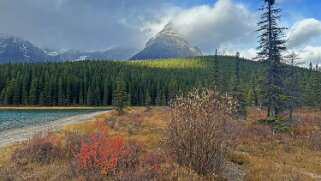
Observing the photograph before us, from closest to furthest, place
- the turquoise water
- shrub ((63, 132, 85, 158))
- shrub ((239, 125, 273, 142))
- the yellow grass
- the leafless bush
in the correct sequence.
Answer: the leafless bush < the yellow grass < shrub ((63, 132, 85, 158)) < shrub ((239, 125, 273, 142)) < the turquoise water

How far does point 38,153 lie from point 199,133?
24.0 feet

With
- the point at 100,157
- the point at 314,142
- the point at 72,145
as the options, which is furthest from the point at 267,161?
the point at 72,145

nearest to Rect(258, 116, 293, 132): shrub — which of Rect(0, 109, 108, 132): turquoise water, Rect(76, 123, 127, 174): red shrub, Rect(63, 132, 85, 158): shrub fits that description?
Rect(63, 132, 85, 158): shrub

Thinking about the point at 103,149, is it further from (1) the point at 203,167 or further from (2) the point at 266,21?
(2) the point at 266,21

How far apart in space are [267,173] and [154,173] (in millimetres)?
4359

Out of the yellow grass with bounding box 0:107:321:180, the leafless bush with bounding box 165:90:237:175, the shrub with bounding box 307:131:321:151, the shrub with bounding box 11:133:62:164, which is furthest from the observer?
the shrub with bounding box 307:131:321:151

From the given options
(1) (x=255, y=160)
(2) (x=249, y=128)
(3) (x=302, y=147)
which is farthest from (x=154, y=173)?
(2) (x=249, y=128)

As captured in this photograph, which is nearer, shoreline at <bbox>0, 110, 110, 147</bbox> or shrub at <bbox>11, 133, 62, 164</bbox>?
shrub at <bbox>11, 133, 62, 164</bbox>

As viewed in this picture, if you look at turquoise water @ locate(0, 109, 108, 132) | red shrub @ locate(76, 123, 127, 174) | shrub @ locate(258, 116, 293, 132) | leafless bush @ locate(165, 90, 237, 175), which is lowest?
turquoise water @ locate(0, 109, 108, 132)

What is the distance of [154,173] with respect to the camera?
9.54m

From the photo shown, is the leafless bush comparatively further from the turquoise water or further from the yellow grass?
the turquoise water

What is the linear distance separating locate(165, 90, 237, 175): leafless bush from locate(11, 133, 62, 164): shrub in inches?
226

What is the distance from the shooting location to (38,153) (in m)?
13.6

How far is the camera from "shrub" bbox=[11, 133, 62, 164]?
13.3 meters
